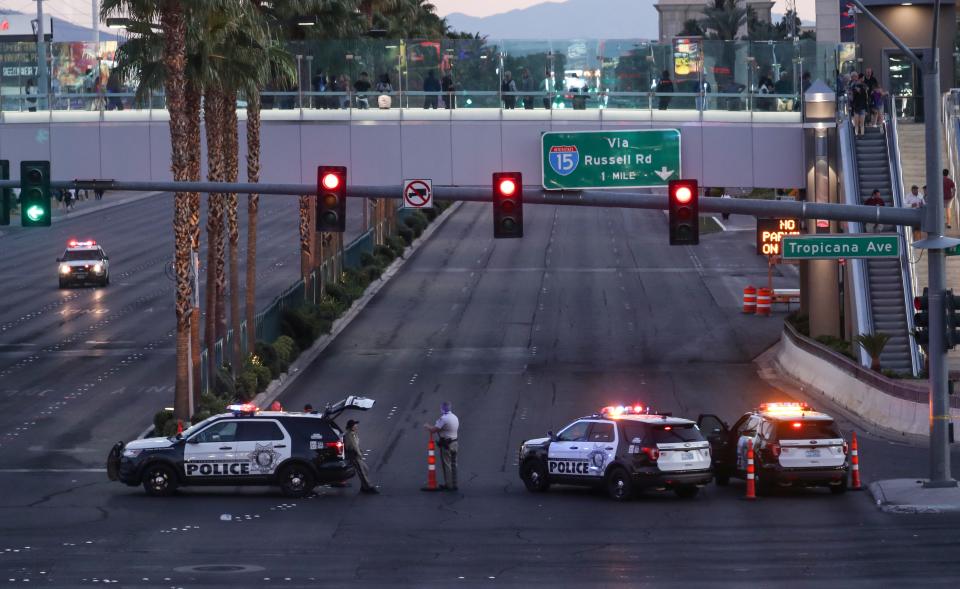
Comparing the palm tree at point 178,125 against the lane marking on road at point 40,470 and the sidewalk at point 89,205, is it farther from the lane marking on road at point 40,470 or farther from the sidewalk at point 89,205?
the sidewalk at point 89,205

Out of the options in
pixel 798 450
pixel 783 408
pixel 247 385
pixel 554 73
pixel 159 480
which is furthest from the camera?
pixel 554 73

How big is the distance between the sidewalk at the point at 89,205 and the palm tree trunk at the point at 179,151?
66.2 metres

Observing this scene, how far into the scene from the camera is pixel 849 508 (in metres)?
26.0

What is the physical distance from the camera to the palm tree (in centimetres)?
3784

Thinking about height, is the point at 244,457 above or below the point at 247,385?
above

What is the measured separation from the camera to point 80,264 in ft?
231

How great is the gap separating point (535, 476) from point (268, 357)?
1904 cm

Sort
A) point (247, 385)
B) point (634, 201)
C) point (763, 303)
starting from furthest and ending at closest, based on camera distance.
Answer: point (763, 303) → point (247, 385) → point (634, 201)

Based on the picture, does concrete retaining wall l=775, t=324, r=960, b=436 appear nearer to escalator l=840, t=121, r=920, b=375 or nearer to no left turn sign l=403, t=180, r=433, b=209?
escalator l=840, t=121, r=920, b=375

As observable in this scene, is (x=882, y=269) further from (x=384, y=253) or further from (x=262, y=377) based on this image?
(x=384, y=253)

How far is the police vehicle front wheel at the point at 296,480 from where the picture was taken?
28609mm

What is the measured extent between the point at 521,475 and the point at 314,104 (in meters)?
22.8

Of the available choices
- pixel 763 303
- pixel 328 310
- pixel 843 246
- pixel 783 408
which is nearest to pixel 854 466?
pixel 783 408

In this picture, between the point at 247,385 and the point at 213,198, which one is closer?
the point at 247,385
